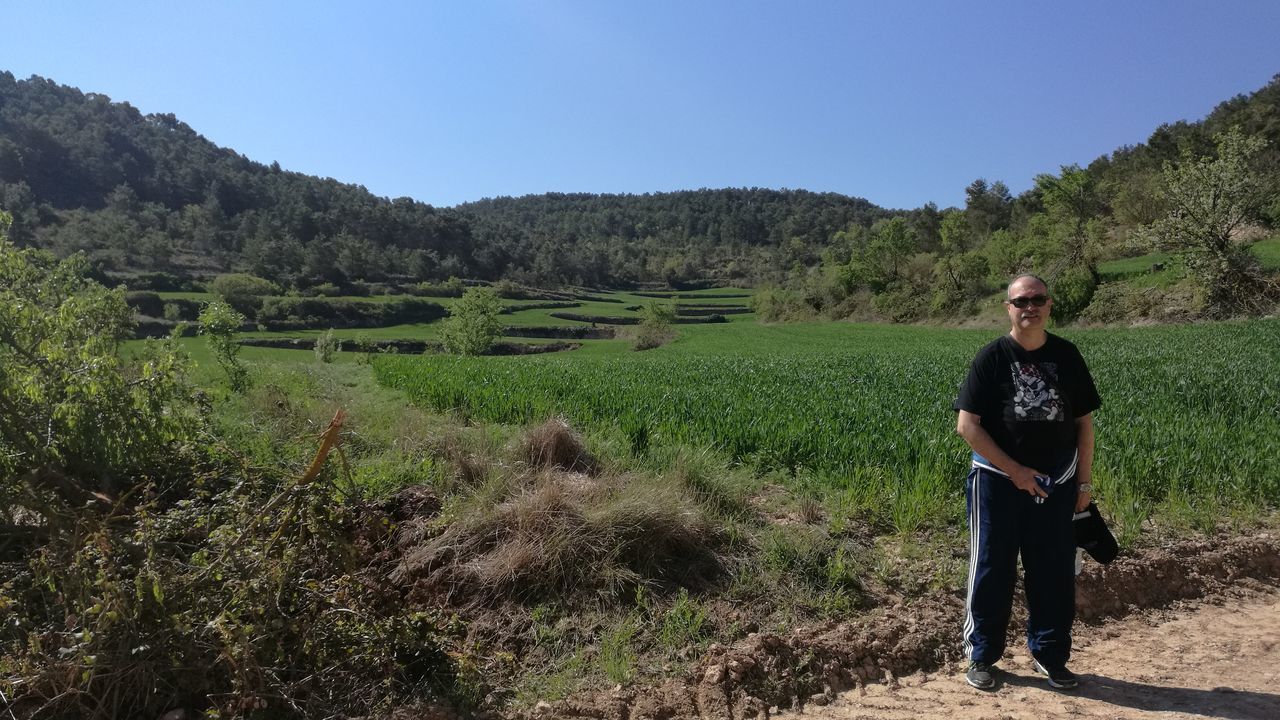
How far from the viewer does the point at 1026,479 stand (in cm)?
295

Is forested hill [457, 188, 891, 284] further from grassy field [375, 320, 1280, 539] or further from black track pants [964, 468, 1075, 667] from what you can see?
black track pants [964, 468, 1075, 667]

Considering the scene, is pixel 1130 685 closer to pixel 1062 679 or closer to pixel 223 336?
pixel 1062 679

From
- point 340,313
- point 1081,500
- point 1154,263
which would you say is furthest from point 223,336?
point 340,313

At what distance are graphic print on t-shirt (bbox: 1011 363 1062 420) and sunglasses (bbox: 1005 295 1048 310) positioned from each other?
30 cm

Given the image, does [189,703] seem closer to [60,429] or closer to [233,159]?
[60,429]

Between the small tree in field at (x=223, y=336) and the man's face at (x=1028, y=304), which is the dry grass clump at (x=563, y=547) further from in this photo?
the small tree in field at (x=223, y=336)

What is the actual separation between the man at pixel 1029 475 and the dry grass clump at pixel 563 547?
179cm

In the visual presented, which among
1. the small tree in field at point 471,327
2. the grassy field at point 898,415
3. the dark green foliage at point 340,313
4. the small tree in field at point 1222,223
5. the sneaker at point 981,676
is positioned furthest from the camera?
the dark green foliage at point 340,313

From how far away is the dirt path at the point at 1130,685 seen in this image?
2.89 meters

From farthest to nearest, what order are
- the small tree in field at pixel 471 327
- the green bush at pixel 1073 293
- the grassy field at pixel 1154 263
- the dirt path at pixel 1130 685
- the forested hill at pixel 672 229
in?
the forested hill at pixel 672 229 < the small tree in field at pixel 471 327 < the green bush at pixel 1073 293 < the grassy field at pixel 1154 263 < the dirt path at pixel 1130 685

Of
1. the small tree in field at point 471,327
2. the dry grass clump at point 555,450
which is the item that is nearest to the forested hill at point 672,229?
the small tree in field at point 471,327

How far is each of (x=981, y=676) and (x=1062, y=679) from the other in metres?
0.39

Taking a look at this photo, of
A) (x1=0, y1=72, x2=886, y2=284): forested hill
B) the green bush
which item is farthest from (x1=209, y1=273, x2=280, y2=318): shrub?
the green bush

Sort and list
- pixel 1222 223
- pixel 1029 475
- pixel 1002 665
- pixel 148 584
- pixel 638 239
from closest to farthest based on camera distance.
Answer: pixel 148 584 < pixel 1029 475 < pixel 1002 665 < pixel 1222 223 < pixel 638 239
